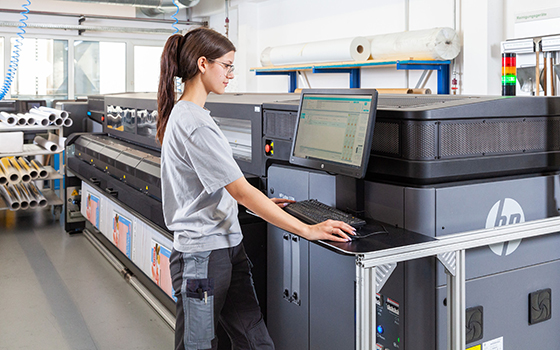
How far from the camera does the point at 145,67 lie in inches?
355

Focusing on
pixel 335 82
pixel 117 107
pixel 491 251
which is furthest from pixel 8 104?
pixel 491 251

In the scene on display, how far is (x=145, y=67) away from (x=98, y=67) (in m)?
0.77

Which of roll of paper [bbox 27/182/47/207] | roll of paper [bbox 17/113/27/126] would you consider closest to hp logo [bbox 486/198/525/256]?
roll of paper [bbox 17/113/27/126]

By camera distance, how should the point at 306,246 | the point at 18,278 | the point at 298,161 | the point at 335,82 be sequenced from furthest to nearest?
the point at 335,82, the point at 18,278, the point at 306,246, the point at 298,161

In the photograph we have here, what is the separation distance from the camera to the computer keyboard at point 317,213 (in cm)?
176

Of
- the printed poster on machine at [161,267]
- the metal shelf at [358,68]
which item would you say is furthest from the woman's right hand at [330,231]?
the metal shelf at [358,68]

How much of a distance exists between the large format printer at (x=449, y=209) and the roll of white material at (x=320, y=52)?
10.2 feet

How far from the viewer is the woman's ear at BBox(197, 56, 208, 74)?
174cm

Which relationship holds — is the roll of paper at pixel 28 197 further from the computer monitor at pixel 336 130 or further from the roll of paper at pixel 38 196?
the computer monitor at pixel 336 130

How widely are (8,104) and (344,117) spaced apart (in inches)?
206

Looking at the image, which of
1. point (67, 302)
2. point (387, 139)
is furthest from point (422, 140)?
point (67, 302)

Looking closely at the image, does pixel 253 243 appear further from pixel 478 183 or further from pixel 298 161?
pixel 478 183

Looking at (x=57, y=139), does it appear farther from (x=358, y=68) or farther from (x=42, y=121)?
(x=358, y=68)

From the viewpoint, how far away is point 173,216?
5.90 ft
